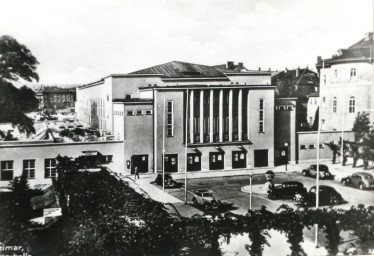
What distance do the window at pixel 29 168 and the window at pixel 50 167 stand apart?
136 mm

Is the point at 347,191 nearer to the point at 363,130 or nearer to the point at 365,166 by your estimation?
the point at 365,166

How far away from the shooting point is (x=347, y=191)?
543 centimetres

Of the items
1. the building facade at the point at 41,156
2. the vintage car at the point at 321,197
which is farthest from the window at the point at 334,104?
the building facade at the point at 41,156

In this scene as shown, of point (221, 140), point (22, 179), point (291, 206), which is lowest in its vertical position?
point (291, 206)

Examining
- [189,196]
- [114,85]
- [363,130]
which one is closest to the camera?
[114,85]

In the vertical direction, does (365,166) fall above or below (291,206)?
above

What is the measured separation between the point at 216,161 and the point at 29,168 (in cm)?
215

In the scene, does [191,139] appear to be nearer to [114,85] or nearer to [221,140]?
[221,140]

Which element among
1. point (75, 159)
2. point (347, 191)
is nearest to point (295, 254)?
point (347, 191)

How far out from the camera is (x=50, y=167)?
4746mm

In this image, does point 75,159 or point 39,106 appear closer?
point 39,106

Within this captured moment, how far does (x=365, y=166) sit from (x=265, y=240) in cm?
184

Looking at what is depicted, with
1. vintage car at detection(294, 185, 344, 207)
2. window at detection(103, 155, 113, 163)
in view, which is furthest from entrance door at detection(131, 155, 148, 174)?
vintage car at detection(294, 185, 344, 207)

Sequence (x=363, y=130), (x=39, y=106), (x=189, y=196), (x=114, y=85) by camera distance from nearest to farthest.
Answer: (x=39, y=106) → (x=114, y=85) → (x=189, y=196) → (x=363, y=130)
